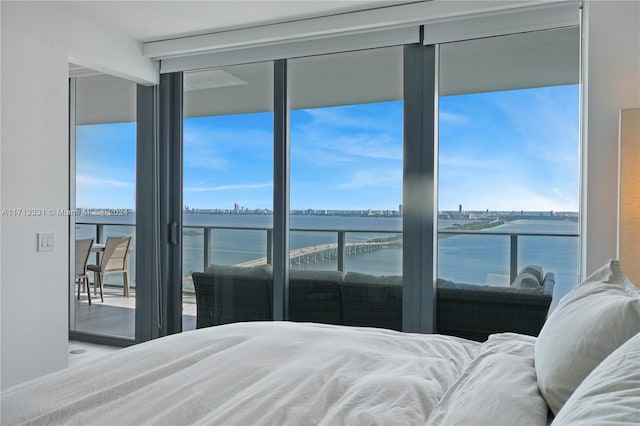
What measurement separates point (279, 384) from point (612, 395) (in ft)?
2.79

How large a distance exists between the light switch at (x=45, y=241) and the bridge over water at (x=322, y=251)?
1.43 meters

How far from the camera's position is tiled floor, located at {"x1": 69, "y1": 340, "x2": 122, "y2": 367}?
3925mm

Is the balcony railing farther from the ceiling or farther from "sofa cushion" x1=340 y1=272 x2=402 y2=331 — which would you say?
the ceiling

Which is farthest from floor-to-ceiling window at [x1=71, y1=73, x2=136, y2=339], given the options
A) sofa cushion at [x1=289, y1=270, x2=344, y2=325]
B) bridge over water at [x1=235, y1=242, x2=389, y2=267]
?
sofa cushion at [x1=289, y1=270, x2=344, y2=325]

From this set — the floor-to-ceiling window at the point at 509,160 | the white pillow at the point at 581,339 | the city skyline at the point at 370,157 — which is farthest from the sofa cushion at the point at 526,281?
the white pillow at the point at 581,339

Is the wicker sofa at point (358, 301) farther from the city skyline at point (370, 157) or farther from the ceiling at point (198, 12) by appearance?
the ceiling at point (198, 12)

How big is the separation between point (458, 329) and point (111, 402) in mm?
2525

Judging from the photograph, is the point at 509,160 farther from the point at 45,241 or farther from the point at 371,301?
the point at 45,241

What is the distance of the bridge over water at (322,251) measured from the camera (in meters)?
3.57

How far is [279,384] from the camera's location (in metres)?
1.40

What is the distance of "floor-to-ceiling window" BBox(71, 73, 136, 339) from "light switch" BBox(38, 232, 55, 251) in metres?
1.11

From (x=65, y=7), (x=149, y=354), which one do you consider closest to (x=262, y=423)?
(x=149, y=354)

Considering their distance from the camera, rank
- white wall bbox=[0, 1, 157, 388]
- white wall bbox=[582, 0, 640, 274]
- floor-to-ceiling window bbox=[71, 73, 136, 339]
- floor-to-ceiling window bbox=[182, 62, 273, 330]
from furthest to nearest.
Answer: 1. floor-to-ceiling window bbox=[71, 73, 136, 339]
2. floor-to-ceiling window bbox=[182, 62, 273, 330]
3. white wall bbox=[0, 1, 157, 388]
4. white wall bbox=[582, 0, 640, 274]

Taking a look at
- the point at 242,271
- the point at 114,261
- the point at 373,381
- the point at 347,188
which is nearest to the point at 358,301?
the point at 347,188
